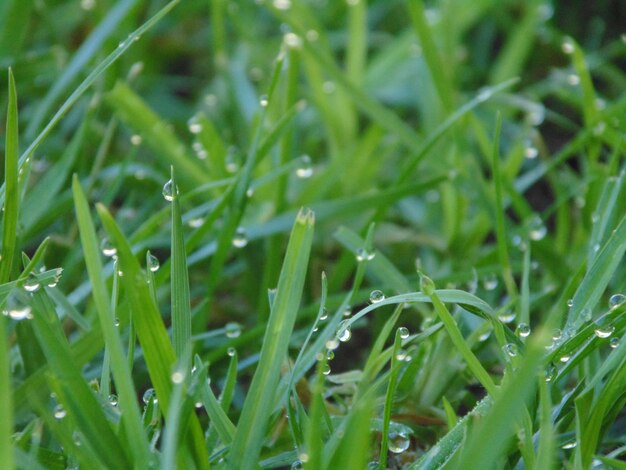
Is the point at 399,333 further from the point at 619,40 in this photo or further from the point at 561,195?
the point at 619,40

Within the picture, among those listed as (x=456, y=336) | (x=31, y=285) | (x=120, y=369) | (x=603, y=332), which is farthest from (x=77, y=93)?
(x=603, y=332)

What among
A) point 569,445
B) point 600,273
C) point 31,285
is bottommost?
point 569,445

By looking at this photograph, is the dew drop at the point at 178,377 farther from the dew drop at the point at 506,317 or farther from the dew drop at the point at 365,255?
the dew drop at the point at 506,317

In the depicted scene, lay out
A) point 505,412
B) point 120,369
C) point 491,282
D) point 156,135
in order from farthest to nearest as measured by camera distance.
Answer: point 156,135
point 491,282
point 120,369
point 505,412

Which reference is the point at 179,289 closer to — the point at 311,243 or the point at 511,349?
the point at 311,243

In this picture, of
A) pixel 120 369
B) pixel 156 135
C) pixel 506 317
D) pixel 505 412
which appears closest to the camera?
pixel 505 412

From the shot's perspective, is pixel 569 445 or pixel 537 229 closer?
pixel 569 445

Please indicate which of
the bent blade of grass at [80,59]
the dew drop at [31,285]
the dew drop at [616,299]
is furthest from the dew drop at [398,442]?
the bent blade of grass at [80,59]

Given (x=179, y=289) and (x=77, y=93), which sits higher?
(x=77, y=93)
